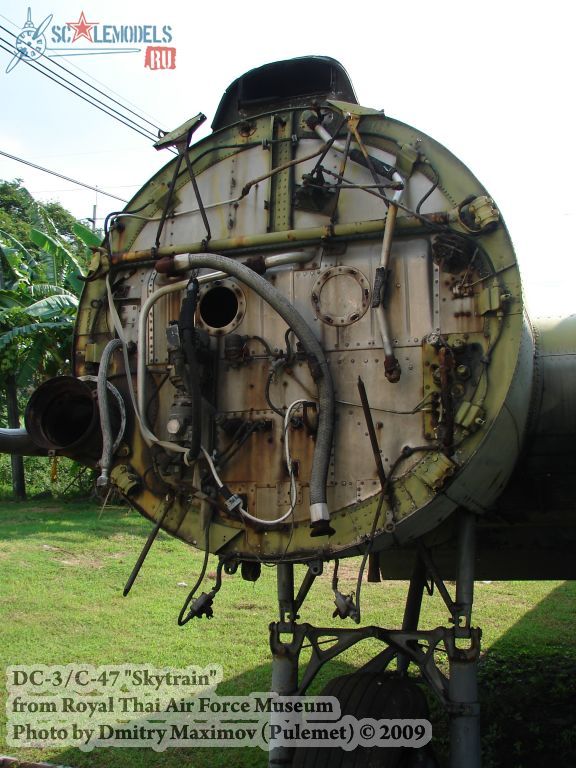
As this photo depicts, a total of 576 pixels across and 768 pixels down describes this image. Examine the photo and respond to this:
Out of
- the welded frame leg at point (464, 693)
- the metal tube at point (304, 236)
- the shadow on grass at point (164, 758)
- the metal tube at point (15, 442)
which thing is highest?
the metal tube at point (304, 236)

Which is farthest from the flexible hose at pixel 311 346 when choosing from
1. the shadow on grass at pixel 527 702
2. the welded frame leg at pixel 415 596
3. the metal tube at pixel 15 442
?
the shadow on grass at pixel 527 702

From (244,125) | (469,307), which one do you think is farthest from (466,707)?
(244,125)

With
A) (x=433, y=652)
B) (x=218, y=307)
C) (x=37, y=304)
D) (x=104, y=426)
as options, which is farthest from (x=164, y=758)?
(x=37, y=304)

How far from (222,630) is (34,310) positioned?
9.32m

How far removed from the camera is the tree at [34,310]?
16484 millimetres

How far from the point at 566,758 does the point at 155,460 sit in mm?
3623

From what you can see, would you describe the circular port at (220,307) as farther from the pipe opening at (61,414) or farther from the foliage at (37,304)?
the foliage at (37,304)

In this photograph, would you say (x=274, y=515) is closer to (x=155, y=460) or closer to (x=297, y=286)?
(x=155, y=460)

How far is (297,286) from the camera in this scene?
14.6ft

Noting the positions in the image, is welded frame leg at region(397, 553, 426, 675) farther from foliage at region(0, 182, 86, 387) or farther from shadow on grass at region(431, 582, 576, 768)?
foliage at region(0, 182, 86, 387)

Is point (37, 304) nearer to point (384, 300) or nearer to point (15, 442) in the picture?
point (15, 442)

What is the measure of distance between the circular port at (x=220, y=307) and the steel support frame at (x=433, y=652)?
5.06ft

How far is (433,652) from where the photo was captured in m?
4.03

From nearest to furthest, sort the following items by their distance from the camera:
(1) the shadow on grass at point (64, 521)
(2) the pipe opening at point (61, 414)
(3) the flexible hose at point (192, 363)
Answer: (3) the flexible hose at point (192, 363), (2) the pipe opening at point (61, 414), (1) the shadow on grass at point (64, 521)
